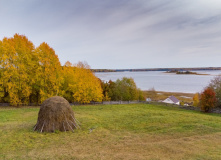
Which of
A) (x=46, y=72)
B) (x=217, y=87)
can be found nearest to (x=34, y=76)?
(x=46, y=72)

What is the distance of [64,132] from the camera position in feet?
55.8

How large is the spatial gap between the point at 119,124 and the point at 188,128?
26.1 ft

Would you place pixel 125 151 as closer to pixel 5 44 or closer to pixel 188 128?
pixel 188 128

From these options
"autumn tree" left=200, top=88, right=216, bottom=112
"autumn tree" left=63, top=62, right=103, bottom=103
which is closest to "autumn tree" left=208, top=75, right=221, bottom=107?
"autumn tree" left=200, top=88, right=216, bottom=112

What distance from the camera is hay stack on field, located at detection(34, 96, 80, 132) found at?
17.1m

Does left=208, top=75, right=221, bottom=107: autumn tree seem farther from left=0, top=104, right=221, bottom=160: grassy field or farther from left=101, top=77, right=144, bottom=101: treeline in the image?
left=0, top=104, right=221, bottom=160: grassy field

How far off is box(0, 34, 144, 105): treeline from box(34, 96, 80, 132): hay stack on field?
17.1 m

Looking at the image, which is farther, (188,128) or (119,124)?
(119,124)

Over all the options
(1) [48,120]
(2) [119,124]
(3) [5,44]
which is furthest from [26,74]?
(2) [119,124]

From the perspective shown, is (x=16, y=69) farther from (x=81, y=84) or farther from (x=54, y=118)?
(x=54, y=118)

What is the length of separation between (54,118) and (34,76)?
1966cm

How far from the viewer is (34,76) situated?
33625 mm

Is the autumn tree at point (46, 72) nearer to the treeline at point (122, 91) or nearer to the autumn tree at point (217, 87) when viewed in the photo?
the treeline at point (122, 91)

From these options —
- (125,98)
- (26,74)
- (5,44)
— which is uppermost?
(5,44)
